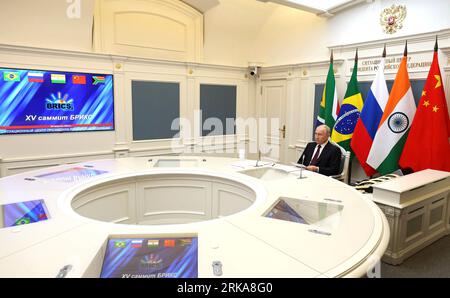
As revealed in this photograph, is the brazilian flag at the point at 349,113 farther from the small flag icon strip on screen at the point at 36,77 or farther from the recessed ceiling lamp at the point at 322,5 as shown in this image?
the small flag icon strip on screen at the point at 36,77

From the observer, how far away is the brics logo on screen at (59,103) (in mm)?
4059

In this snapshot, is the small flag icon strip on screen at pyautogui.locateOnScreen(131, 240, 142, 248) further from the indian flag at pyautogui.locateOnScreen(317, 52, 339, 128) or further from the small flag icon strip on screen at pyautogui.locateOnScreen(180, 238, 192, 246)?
the indian flag at pyautogui.locateOnScreen(317, 52, 339, 128)

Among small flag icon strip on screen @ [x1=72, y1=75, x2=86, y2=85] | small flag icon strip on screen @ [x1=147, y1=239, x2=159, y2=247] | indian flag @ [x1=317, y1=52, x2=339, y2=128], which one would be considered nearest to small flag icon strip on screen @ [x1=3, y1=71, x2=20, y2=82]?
small flag icon strip on screen @ [x1=72, y1=75, x2=86, y2=85]

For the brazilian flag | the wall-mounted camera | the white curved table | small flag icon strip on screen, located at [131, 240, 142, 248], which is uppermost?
the wall-mounted camera

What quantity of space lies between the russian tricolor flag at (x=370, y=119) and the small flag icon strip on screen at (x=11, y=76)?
14.7ft

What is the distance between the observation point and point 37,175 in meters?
2.63

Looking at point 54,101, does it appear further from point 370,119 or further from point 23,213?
point 370,119

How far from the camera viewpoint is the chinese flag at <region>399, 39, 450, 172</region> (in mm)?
3350

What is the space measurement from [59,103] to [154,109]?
1.39 metres

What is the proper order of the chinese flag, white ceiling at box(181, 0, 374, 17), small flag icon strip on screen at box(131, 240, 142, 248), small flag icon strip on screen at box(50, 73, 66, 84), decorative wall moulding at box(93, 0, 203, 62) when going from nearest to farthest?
small flag icon strip on screen at box(131, 240, 142, 248) → the chinese flag → small flag icon strip on screen at box(50, 73, 66, 84) → white ceiling at box(181, 0, 374, 17) → decorative wall moulding at box(93, 0, 203, 62)

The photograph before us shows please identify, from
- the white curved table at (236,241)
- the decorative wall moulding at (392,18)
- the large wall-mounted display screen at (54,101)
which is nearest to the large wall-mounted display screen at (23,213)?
the white curved table at (236,241)

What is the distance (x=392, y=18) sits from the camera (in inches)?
155

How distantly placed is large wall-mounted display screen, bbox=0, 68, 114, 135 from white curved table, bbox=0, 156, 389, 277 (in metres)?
2.17
